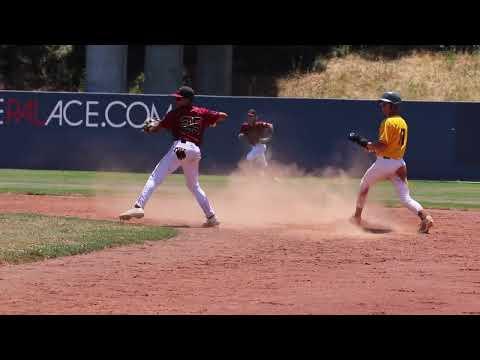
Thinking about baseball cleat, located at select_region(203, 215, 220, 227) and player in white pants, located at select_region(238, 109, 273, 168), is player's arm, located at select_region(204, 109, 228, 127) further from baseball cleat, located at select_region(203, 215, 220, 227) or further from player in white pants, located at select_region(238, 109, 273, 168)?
player in white pants, located at select_region(238, 109, 273, 168)

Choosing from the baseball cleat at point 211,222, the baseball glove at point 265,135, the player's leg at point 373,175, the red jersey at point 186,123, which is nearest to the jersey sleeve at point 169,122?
the red jersey at point 186,123

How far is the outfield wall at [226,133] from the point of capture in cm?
3053

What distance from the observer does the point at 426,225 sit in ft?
55.9

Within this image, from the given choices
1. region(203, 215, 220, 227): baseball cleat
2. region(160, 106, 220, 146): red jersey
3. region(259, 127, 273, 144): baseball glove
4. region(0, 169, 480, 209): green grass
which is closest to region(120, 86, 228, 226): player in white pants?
region(160, 106, 220, 146): red jersey

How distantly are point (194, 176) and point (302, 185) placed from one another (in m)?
10.6

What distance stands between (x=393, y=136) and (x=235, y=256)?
3.91 m

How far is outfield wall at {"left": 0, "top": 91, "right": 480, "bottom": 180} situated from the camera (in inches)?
1202

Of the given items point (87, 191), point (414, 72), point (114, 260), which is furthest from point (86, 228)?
point (414, 72)

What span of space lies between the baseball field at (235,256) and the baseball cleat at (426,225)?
0.18 m

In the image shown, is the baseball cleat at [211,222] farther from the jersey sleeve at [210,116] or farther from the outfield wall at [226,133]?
the outfield wall at [226,133]

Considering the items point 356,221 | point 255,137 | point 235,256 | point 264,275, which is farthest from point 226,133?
point 264,275

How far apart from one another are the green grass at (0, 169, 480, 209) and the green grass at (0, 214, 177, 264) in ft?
22.0
